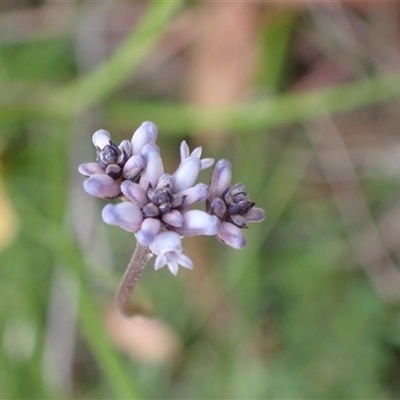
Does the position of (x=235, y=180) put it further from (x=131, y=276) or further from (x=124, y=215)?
(x=124, y=215)

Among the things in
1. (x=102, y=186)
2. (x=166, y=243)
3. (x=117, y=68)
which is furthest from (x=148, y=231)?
(x=117, y=68)

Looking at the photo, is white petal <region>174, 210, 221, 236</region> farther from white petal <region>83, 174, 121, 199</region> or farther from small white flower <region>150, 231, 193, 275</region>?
white petal <region>83, 174, 121, 199</region>

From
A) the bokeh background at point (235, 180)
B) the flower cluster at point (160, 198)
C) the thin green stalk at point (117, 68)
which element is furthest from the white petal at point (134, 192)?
the bokeh background at point (235, 180)

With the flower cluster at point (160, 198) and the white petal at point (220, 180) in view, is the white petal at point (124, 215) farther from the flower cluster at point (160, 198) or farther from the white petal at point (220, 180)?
the white petal at point (220, 180)

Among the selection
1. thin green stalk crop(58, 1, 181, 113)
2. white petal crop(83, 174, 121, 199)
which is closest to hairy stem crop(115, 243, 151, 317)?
white petal crop(83, 174, 121, 199)

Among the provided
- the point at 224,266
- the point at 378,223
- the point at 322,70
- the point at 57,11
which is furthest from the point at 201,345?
the point at 57,11

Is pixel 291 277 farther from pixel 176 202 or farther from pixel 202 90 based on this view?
pixel 176 202
